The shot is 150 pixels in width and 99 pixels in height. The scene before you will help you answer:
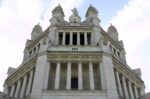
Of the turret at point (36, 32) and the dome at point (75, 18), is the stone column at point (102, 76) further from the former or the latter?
the turret at point (36, 32)

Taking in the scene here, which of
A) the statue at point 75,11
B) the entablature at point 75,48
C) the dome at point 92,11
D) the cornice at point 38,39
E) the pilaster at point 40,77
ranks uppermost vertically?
the statue at point 75,11

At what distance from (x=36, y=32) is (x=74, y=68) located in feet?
52.3

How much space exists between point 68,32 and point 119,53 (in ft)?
28.5

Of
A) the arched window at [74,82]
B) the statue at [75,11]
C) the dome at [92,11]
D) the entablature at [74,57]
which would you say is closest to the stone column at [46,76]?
the entablature at [74,57]

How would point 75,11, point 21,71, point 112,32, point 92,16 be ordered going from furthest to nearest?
1. point 75,11
2. point 112,32
3. point 92,16
4. point 21,71

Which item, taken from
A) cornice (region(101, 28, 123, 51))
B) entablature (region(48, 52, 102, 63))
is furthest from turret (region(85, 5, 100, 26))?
entablature (region(48, 52, 102, 63))

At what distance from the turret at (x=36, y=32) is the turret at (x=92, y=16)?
839cm

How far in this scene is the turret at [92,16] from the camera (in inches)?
1961

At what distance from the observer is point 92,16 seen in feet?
168

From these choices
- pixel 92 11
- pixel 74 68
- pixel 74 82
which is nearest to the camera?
pixel 74 82

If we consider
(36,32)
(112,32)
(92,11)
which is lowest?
(36,32)

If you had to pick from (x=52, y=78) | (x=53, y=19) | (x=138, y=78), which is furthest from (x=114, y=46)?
(x=52, y=78)

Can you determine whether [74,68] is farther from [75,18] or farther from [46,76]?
[75,18]

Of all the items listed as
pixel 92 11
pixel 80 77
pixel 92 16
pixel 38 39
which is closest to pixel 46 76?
pixel 80 77
